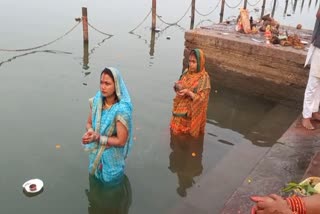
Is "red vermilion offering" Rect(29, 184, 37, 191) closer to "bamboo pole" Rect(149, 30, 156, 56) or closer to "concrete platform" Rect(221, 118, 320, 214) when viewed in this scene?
"concrete platform" Rect(221, 118, 320, 214)

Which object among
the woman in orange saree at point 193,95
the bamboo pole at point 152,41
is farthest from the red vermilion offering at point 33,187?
the bamboo pole at point 152,41

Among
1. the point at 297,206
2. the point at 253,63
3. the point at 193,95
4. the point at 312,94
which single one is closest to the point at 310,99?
the point at 312,94

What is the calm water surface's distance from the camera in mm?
4574

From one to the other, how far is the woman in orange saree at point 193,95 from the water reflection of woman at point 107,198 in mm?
1659

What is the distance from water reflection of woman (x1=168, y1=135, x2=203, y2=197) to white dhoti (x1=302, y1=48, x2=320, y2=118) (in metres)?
1.85

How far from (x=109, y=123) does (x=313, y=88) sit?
11.0ft

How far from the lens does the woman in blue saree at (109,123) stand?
372 centimetres

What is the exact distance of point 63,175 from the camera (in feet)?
16.2

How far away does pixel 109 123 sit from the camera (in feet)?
12.5

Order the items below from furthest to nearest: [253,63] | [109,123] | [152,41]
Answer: [152,41] → [253,63] → [109,123]

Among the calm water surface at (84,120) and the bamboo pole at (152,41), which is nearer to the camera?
the calm water surface at (84,120)

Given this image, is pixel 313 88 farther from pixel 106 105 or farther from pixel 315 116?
pixel 106 105

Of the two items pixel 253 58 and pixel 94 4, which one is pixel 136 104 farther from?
pixel 94 4

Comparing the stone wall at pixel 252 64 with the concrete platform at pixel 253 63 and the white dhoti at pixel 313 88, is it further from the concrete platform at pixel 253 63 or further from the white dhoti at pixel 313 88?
the white dhoti at pixel 313 88
